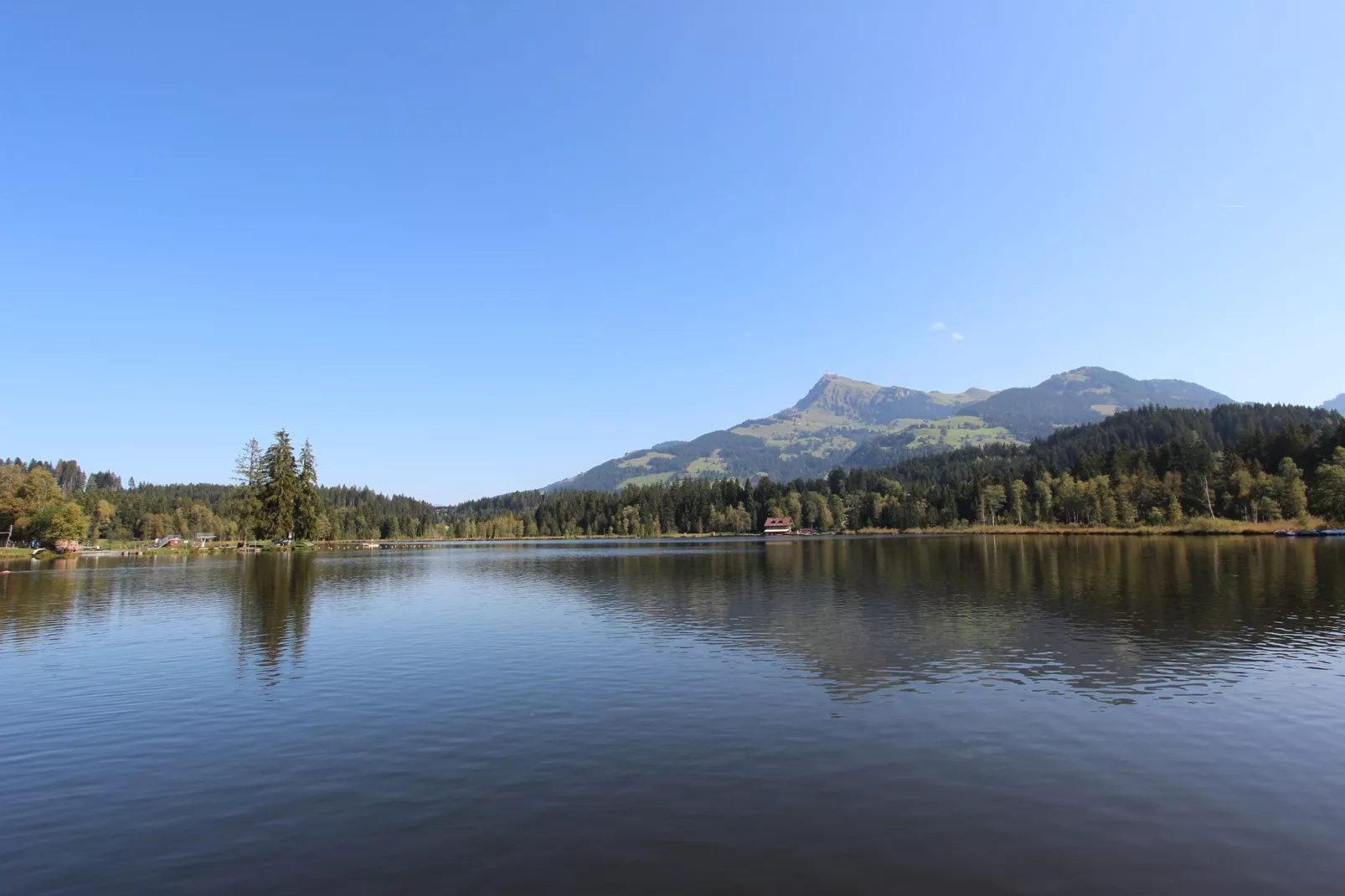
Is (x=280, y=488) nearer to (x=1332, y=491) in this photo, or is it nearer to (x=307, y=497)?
(x=307, y=497)

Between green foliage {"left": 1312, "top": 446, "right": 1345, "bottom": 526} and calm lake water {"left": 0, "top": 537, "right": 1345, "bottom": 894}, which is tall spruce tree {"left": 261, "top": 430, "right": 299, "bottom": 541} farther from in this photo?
green foliage {"left": 1312, "top": 446, "right": 1345, "bottom": 526}

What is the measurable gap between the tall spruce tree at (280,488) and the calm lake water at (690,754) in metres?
119

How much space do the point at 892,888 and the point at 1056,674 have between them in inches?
800

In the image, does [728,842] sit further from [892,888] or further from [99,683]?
[99,683]

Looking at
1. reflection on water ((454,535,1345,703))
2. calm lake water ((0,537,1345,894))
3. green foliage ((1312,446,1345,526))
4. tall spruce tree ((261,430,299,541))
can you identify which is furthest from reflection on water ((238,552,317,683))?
green foliage ((1312,446,1345,526))

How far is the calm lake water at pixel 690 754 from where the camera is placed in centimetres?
1370

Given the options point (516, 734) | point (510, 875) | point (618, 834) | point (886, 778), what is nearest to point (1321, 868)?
point (886, 778)

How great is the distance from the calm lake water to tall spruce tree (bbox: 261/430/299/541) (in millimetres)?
118841

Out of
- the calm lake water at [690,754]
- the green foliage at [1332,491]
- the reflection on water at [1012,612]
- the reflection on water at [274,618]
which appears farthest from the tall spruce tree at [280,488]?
the green foliage at [1332,491]

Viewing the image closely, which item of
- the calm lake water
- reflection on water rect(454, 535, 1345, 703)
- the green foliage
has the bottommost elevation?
reflection on water rect(454, 535, 1345, 703)

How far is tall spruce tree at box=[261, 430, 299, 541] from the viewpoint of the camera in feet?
520

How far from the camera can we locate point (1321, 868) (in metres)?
13.4

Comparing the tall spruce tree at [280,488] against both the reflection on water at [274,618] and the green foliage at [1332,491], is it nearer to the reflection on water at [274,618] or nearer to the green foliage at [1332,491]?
the reflection on water at [274,618]

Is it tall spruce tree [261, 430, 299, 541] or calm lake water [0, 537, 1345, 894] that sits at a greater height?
tall spruce tree [261, 430, 299, 541]
